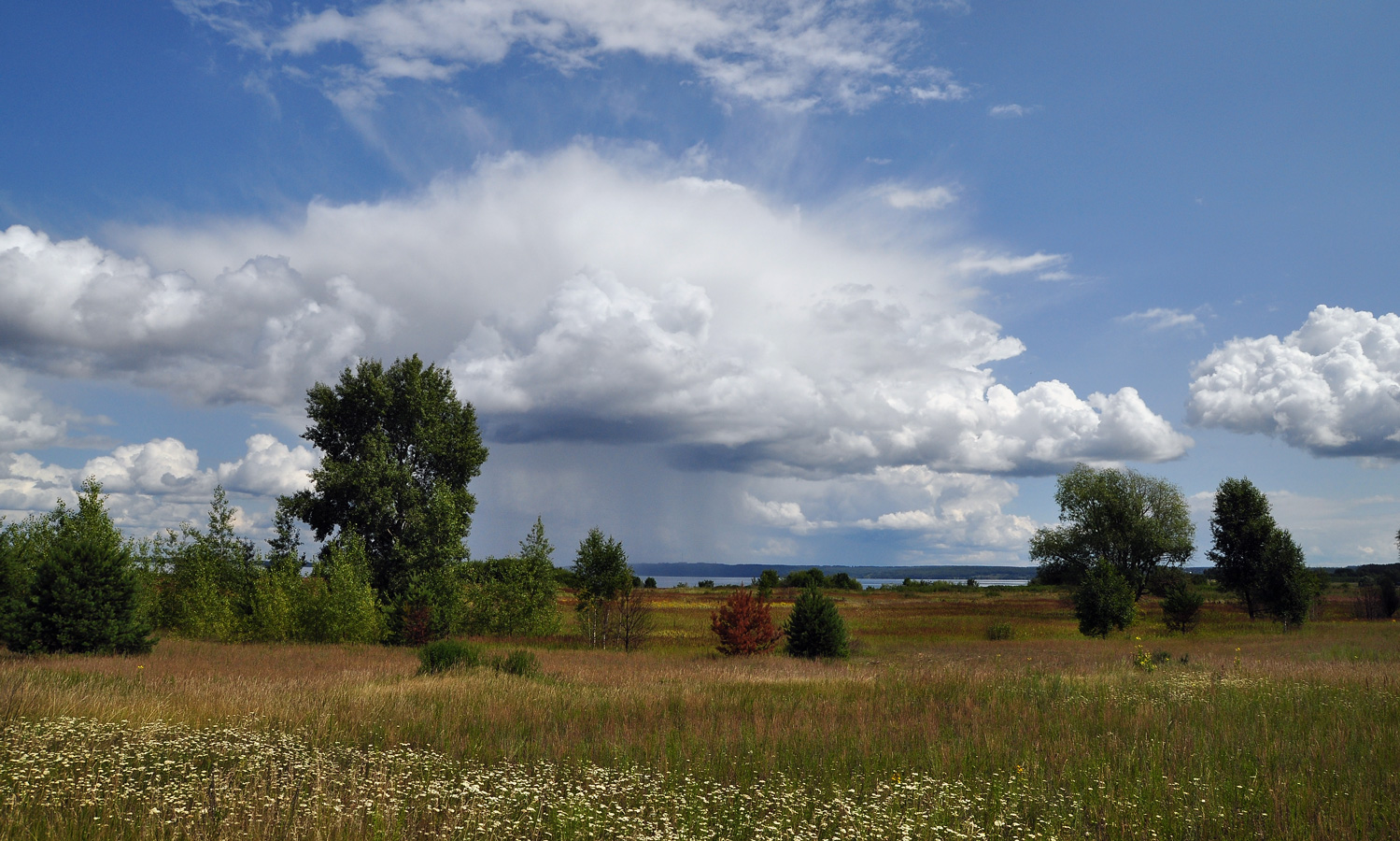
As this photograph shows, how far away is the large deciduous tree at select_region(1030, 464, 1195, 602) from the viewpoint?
2726 inches

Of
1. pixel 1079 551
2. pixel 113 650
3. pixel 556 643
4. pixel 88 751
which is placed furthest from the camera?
pixel 1079 551

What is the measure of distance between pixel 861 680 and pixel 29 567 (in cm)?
2776

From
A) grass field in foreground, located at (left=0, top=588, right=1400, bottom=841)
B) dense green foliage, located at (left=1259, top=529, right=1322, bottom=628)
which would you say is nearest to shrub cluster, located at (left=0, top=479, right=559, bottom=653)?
grass field in foreground, located at (left=0, top=588, right=1400, bottom=841)

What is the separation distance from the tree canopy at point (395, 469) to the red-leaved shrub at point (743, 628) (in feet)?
57.2

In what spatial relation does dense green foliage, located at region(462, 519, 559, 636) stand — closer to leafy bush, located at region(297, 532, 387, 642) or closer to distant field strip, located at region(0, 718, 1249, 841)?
leafy bush, located at region(297, 532, 387, 642)

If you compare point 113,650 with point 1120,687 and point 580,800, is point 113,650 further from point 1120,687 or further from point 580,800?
point 1120,687

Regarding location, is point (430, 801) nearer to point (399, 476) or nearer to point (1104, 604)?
point (399, 476)

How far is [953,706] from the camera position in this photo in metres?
11.5

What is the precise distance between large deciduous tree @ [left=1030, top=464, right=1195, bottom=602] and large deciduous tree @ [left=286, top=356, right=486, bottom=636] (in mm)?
55761

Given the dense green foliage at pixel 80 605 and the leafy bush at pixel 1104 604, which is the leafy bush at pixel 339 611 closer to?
the dense green foliage at pixel 80 605

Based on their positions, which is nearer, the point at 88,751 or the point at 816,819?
the point at 816,819

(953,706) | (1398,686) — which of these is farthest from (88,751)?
(1398,686)

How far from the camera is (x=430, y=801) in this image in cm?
607

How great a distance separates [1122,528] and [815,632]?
57.9 metres
